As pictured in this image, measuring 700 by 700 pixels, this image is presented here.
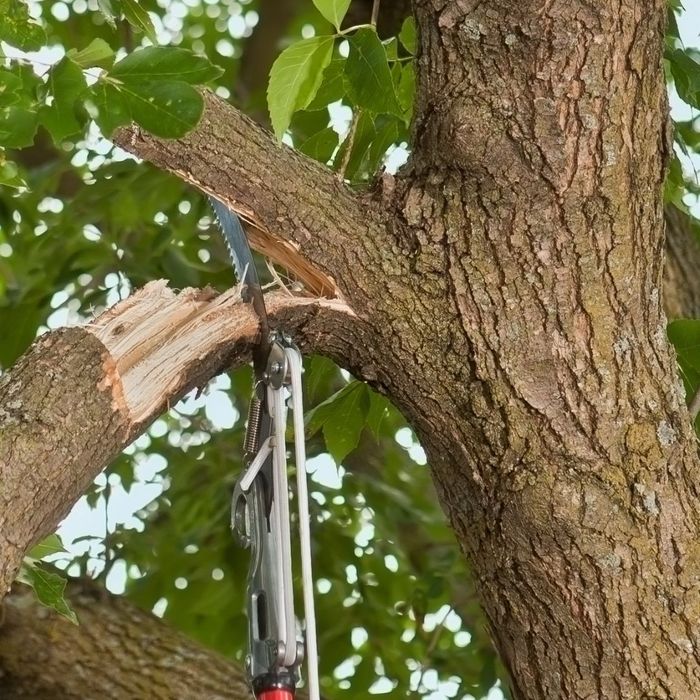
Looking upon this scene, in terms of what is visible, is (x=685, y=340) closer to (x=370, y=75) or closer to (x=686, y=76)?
(x=686, y=76)

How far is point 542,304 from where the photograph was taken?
3.25 ft

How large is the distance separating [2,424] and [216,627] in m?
1.30

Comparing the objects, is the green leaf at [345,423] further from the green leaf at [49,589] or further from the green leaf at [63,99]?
the green leaf at [63,99]

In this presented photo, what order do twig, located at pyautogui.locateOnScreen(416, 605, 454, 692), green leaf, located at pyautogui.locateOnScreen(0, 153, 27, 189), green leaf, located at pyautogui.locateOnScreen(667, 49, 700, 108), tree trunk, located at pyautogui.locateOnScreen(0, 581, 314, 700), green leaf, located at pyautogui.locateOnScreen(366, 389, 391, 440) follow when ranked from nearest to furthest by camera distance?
green leaf, located at pyautogui.locateOnScreen(0, 153, 27, 189), green leaf, located at pyautogui.locateOnScreen(667, 49, 700, 108), green leaf, located at pyautogui.locateOnScreen(366, 389, 391, 440), tree trunk, located at pyautogui.locateOnScreen(0, 581, 314, 700), twig, located at pyautogui.locateOnScreen(416, 605, 454, 692)

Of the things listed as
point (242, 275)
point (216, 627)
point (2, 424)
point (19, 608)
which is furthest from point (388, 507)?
point (2, 424)

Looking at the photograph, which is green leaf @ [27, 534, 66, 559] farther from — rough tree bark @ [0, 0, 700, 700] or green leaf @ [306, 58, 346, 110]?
green leaf @ [306, 58, 346, 110]

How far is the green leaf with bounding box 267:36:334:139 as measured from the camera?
95 centimetres

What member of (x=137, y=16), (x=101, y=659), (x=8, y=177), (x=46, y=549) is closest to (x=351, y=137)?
(x=137, y=16)

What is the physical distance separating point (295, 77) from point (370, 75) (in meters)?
0.08

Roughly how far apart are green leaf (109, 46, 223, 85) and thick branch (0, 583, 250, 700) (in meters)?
1.08

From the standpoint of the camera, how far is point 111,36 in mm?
2258

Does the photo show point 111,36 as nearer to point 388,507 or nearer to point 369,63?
point 388,507

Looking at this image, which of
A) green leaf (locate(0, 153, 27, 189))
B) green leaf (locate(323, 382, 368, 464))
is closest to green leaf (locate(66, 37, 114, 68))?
green leaf (locate(0, 153, 27, 189))

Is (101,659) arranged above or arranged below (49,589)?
above
